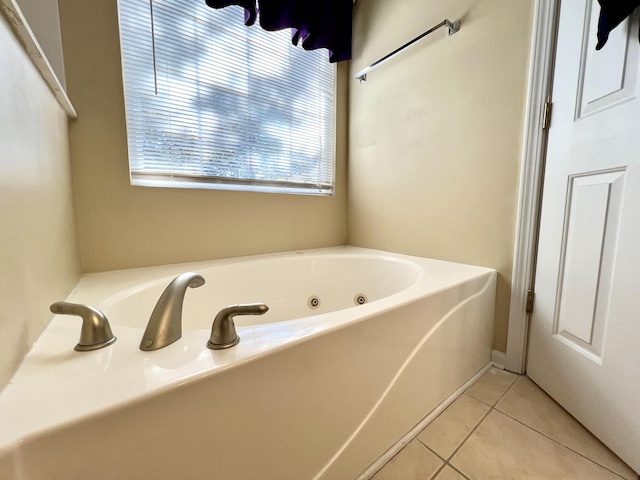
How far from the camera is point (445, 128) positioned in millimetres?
1205

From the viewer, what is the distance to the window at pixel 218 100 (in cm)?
109

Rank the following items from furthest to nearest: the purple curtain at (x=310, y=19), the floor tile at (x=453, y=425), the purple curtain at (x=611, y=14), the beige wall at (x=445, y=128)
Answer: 1. the purple curtain at (x=310, y=19)
2. the beige wall at (x=445, y=128)
3. the floor tile at (x=453, y=425)
4. the purple curtain at (x=611, y=14)

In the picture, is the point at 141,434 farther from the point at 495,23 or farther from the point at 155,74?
the point at 495,23

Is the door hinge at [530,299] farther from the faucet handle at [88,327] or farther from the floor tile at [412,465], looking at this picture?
the faucet handle at [88,327]

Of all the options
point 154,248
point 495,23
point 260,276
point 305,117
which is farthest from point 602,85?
point 154,248

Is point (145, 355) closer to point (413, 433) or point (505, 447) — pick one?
point (413, 433)

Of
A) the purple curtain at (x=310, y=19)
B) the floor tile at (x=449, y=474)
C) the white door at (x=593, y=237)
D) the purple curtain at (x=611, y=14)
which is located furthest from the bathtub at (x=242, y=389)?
the purple curtain at (x=310, y=19)

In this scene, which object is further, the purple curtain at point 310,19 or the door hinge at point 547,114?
the purple curtain at point 310,19

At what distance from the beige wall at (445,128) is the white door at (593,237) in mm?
136

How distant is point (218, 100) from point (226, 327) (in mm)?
1215

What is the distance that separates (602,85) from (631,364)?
79cm

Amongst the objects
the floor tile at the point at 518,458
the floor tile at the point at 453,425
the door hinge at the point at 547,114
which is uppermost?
the door hinge at the point at 547,114

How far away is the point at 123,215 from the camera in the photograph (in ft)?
3.55

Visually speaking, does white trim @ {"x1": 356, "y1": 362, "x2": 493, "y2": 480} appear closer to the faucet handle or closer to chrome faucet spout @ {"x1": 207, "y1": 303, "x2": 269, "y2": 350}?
chrome faucet spout @ {"x1": 207, "y1": 303, "x2": 269, "y2": 350}
